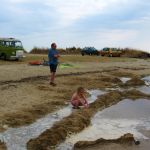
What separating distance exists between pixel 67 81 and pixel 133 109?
315 inches

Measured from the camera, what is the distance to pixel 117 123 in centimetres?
1464

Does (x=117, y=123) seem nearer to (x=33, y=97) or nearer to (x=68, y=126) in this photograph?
(x=68, y=126)

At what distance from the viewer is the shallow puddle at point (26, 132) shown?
11.1 m

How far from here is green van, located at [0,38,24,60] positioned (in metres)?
42.3

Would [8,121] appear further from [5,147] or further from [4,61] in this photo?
[4,61]

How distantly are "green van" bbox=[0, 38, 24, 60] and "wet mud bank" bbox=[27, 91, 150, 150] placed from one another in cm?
2371

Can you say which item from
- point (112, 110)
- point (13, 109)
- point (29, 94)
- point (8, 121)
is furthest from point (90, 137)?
point (29, 94)

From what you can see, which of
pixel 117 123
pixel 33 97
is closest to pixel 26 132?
pixel 117 123

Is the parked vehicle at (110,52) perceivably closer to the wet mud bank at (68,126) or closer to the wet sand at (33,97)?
the wet sand at (33,97)

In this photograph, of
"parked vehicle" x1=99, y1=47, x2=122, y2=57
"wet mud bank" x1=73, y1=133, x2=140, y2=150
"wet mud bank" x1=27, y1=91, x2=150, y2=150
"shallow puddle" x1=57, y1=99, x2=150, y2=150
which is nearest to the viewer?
"wet mud bank" x1=27, y1=91, x2=150, y2=150

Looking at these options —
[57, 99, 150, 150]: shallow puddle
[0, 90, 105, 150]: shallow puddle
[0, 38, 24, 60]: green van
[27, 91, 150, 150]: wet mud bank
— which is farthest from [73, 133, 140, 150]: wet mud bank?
[0, 38, 24, 60]: green van

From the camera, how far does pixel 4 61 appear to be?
42.2 meters

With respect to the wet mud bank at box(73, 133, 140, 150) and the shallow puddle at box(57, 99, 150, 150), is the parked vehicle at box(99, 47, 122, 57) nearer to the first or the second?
the shallow puddle at box(57, 99, 150, 150)

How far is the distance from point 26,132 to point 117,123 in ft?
11.4
